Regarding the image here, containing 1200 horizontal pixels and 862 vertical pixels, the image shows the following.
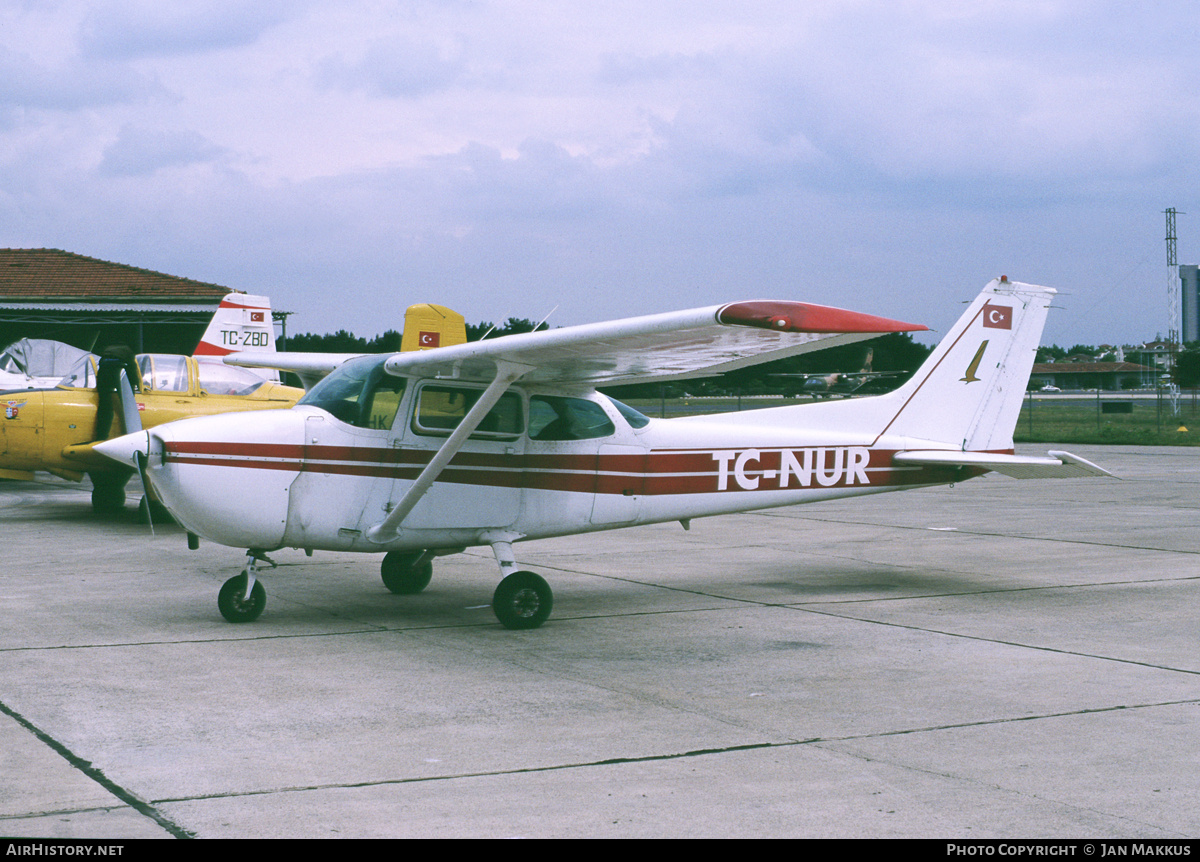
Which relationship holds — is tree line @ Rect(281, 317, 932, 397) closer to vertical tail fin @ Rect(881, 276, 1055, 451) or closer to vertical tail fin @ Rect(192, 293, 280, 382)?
vertical tail fin @ Rect(192, 293, 280, 382)

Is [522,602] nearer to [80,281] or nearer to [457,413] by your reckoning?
[457,413]

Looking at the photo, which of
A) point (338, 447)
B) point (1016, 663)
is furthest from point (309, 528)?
point (1016, 663)

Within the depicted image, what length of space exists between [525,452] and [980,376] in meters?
4.02

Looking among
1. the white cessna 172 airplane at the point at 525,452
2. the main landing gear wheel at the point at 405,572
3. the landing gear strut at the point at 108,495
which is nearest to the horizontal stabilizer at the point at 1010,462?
the white cessna 172 airplane at the point at 525,452

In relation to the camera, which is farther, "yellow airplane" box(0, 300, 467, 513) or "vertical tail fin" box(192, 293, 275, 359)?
"vertical tail fin" box(192, 293, 275, 359)

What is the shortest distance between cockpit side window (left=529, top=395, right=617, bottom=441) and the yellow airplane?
5.53 meters

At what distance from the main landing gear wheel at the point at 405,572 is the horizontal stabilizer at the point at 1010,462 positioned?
378 centimetres

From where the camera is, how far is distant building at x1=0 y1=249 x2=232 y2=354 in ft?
99.9

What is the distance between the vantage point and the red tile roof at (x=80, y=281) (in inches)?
1264

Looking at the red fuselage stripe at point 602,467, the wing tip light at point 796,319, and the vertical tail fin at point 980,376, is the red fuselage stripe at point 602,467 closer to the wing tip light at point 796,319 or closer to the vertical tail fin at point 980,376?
the vertical tail fin at point 980,376

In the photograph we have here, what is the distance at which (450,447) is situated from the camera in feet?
23.7

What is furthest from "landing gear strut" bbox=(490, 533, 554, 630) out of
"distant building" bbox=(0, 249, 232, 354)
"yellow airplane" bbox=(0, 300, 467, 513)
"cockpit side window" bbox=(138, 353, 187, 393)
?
"distant building" bbox=(0, 249, 232, 354)

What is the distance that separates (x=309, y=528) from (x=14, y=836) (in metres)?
3.78

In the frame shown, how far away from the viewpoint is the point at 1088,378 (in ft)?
446
